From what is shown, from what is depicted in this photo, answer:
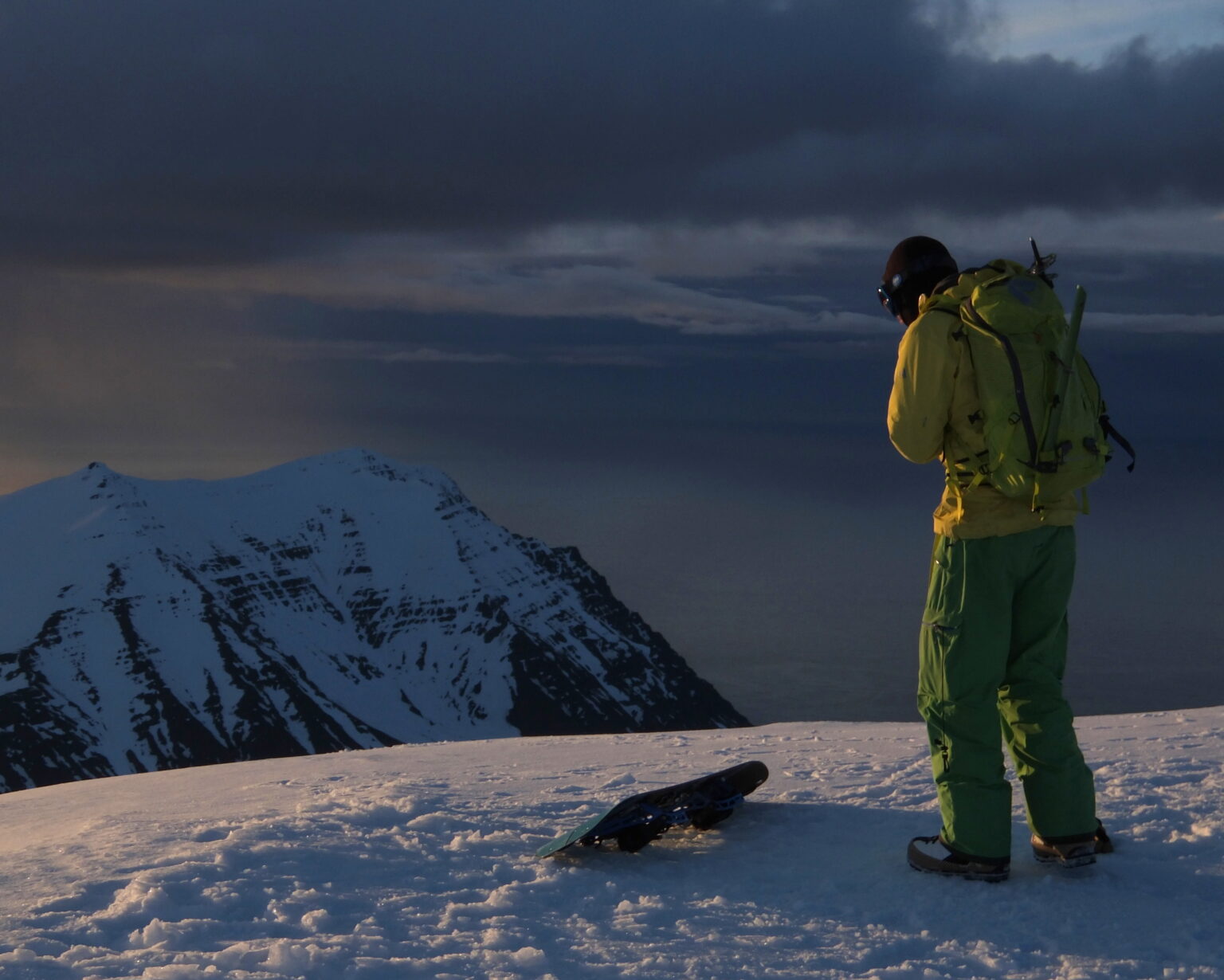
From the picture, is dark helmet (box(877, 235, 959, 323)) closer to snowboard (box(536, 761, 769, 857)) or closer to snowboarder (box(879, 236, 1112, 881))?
snowboarder (box(879, 236, 1112, 881))

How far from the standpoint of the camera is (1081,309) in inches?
218

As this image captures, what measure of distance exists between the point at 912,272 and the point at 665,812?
3.38m

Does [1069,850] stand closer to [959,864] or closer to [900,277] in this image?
[959,864]

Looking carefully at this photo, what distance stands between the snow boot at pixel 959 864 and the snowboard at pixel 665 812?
1311 mm

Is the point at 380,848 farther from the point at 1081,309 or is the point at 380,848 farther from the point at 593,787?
the point at 1081,309

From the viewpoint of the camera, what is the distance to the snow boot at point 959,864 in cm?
573

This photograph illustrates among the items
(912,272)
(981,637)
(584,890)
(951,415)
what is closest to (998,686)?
(981,637)

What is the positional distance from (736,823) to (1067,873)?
199cm

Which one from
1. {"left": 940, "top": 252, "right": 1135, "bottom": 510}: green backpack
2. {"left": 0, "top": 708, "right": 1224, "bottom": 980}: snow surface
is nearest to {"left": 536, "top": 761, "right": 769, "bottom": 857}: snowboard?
{"left": 0, "top": 708, "right": 1224, "bottom": 980}: snow surface

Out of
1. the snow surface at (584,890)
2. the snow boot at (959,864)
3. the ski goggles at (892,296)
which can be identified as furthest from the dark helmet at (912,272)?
the snow surface at (584,890)

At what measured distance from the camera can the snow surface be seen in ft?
16.3

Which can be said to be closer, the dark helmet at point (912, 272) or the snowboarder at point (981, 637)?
the snowboarder at point (981, 637)

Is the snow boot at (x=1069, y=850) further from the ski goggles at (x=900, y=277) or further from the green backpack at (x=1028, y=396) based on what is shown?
the ski goggles at (x=900, y=277)

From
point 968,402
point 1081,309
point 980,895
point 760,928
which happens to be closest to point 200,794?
point 760,928
